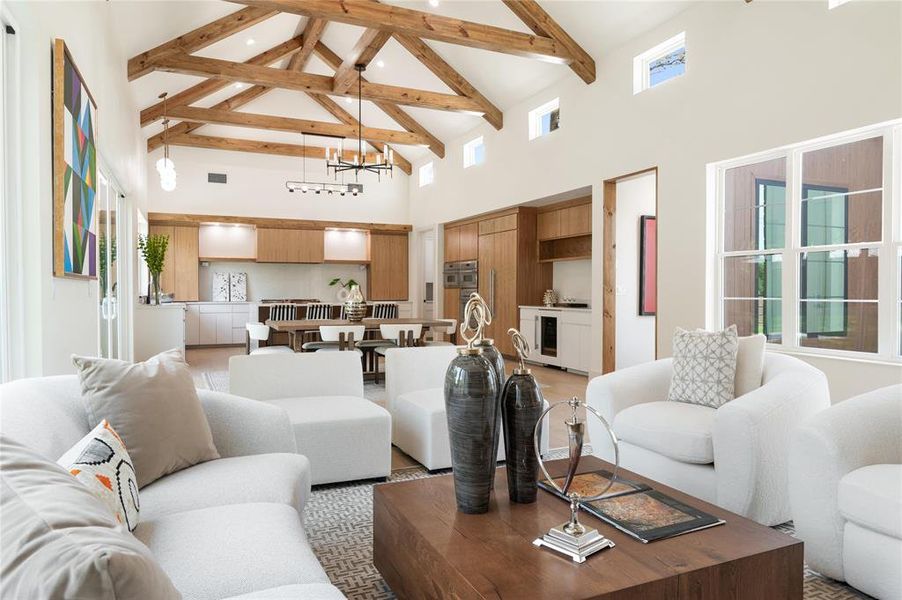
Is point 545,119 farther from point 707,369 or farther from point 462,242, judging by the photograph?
point 707,369

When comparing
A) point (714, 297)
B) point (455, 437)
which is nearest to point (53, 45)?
point (455, 437)

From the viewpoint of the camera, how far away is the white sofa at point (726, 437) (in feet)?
7.53

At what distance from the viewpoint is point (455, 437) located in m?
1.67

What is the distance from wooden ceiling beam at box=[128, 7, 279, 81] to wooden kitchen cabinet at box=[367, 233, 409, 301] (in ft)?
17.4

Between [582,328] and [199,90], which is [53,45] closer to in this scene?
[582,328]

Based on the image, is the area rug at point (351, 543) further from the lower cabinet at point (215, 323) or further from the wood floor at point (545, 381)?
the lower cabinet at point (215, 323)

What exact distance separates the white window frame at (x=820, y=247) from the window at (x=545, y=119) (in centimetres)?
270

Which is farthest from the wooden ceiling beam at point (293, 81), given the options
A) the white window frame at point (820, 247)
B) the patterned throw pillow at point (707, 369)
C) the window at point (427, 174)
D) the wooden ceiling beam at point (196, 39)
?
the patterned throw pillow at point (707, 369)

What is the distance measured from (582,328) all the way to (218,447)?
5.49 metres

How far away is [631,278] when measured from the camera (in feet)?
22.5

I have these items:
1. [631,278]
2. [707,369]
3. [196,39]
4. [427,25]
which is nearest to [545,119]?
[427,25]

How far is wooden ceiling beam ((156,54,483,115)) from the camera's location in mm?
6422

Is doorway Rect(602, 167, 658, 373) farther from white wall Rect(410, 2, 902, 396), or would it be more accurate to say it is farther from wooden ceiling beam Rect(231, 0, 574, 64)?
wooden ceiling beam Rect(231, 0, 574, 64)

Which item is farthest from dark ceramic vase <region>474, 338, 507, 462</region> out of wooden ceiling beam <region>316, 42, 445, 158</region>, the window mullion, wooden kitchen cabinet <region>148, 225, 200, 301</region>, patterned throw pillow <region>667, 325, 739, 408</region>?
wooden kitchen cabinet <region>148, 225, 200, 301</region>
